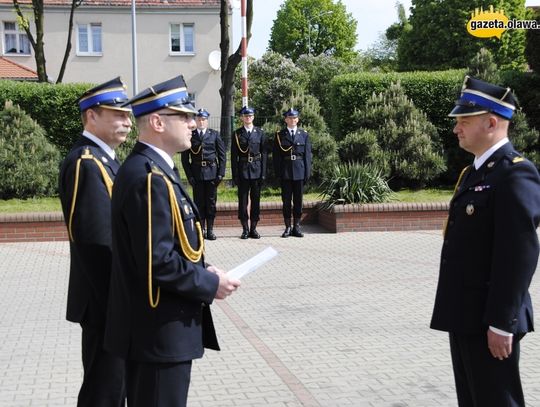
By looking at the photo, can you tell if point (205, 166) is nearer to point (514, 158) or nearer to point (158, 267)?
point (514, 158)

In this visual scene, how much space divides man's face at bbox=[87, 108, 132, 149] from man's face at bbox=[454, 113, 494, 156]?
190cm

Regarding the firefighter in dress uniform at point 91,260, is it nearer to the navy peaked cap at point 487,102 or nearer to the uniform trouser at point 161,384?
the uniform trouser at point 161,384

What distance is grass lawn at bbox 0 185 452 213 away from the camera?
565 inches

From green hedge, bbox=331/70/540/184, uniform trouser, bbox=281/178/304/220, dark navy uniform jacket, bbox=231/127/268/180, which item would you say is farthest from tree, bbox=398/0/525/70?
dark navy uniform jacket, bbox=231/127/268/180

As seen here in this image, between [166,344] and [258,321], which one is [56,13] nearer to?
[258,321]

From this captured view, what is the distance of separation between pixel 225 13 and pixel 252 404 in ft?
65.5

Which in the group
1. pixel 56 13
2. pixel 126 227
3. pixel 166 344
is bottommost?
pixel 166 344

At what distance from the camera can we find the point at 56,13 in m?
41.8

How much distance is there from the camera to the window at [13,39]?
140 feet

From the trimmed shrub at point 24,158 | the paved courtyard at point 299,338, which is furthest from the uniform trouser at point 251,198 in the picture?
the trimmed shrub at point 24,158

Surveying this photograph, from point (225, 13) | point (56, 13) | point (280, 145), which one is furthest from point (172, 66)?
point (280, 145)

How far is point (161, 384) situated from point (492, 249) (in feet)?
5.59

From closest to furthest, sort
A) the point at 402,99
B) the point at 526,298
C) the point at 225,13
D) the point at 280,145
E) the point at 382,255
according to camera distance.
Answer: the point at 526,298 < the point at 382,255 < the point at 280,145 < the point at 402,99 < the point at 225,13

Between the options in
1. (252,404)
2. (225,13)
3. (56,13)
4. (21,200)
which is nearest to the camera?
(252,404)
